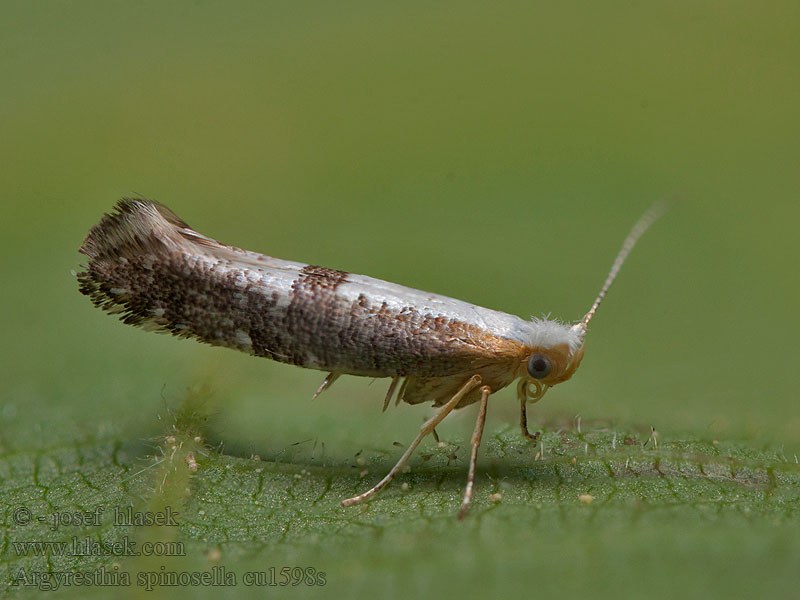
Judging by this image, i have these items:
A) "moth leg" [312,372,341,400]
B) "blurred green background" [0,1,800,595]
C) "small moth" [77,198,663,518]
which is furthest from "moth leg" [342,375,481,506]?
"moth leg" [312,372,341,400]

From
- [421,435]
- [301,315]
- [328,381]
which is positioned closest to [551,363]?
[421,435]

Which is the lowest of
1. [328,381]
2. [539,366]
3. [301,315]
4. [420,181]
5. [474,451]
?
[474,451]

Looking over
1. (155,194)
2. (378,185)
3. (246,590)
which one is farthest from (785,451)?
(155,194)

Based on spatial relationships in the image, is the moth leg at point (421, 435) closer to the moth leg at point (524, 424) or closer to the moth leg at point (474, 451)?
the moth leg at point (474, 451)

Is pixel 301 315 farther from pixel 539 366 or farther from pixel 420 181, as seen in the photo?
pixel 420 181

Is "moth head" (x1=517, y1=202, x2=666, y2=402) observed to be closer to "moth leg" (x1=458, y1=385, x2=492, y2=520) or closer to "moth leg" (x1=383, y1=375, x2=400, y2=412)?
"moth leg" (x1=458, y1=385, x2=492, y2=520)

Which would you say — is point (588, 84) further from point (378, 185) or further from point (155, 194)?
point (155, 194)

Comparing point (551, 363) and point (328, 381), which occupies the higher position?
point (551, 363)
